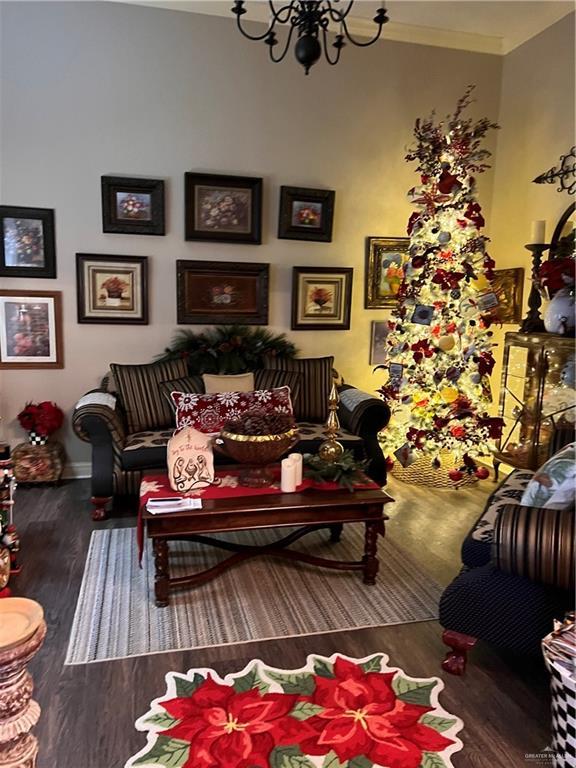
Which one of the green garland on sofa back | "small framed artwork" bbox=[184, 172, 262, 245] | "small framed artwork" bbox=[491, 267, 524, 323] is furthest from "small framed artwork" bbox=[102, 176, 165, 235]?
"small framed artwork" bbox=[491, 267, 524, 323]

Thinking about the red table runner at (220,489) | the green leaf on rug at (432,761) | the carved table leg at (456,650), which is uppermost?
the red table runner at (220,489)

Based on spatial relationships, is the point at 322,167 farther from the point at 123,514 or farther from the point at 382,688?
the point at 382,688

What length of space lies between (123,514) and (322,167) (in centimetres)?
338

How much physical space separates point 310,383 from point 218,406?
3.03 ft

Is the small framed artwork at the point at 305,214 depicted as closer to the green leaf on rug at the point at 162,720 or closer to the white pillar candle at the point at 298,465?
the white pillar candle at the point at 298,465

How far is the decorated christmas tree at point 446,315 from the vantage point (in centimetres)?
443

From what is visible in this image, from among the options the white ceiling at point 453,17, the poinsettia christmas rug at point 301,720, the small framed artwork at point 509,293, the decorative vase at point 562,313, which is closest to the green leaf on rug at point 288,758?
the poinsettia christmas rug at point 301,720

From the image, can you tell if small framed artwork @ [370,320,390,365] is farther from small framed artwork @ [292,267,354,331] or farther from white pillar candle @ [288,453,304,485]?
white pillar candle @ [288,453,304,485]

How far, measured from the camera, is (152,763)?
5.99 ft

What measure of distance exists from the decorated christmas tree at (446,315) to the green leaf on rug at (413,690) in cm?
249

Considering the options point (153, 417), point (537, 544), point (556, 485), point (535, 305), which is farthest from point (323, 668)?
point (535, 305)

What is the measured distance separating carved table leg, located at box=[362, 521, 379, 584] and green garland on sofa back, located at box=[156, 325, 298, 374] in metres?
2.10

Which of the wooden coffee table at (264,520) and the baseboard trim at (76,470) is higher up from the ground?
the wooden coffee table at (264,520)

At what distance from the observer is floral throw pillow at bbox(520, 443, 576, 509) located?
7.13 ft
